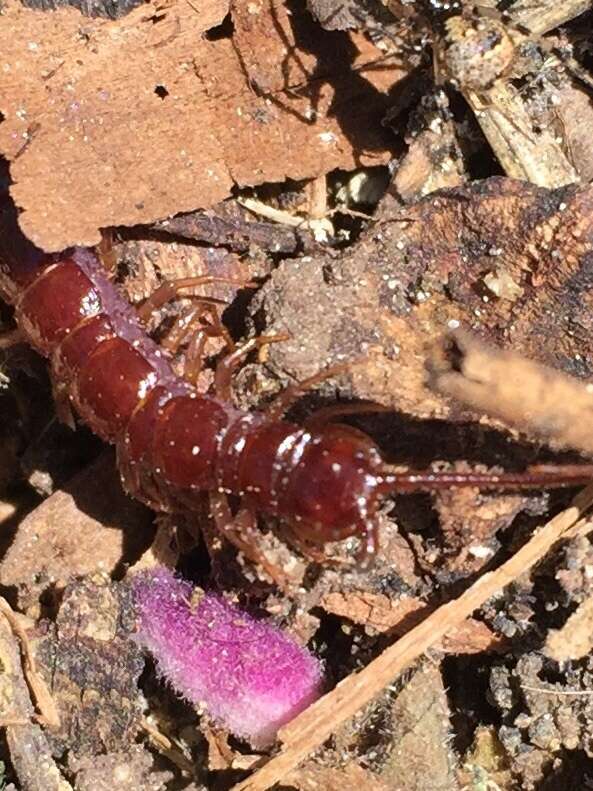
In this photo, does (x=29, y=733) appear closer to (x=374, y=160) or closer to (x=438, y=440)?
(x=438, y=440)

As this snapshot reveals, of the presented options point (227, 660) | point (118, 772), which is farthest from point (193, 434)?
point (118, 772)

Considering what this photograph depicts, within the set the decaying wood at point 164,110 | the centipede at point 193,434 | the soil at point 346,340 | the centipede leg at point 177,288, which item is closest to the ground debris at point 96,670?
the soil at point 346,340

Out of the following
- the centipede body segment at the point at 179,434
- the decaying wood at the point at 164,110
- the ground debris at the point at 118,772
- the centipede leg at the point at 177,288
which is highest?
the decaying wood at the point at 164,110

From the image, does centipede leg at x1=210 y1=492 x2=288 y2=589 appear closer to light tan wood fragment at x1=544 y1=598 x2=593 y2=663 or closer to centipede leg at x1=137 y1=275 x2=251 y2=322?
centipede leg at x1=137 y1=275 x2=251 y2=322

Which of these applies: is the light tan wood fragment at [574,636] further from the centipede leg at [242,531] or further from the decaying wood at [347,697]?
the centipede leg at [242,531]

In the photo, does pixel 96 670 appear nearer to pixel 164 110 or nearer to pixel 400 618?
pixel 400 618

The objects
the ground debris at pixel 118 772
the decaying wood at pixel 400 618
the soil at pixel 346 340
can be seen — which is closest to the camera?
the soil at pixel 346 340
